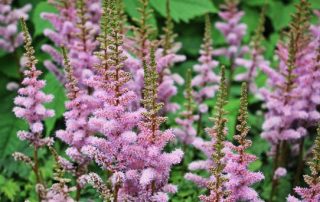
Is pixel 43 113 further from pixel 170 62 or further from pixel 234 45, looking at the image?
pixel 234 45

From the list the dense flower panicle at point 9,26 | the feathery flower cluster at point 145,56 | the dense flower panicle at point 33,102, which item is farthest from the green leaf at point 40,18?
the dense flower panicle at point 33,102

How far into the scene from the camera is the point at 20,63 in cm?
585

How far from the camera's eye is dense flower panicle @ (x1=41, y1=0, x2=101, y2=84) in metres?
4.54

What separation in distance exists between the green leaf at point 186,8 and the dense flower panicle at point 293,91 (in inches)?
63.4

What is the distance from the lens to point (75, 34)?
4492mm

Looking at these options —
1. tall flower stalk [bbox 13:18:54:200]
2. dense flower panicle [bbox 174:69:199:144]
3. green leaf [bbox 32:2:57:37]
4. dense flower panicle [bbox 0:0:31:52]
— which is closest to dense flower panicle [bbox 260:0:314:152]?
dense flower panicle [bbox 174:69:199:144]

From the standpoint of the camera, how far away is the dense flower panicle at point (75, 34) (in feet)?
14.9

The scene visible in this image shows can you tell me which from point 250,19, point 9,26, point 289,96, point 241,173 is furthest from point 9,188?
point 250,19

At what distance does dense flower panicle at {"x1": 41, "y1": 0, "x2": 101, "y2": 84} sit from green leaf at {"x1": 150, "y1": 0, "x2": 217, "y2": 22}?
1.15 meters

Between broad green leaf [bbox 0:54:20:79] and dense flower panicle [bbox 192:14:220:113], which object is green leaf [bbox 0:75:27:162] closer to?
broad green leaf [bbox 0:54:20:79]

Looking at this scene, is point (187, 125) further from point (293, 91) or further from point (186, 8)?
point (186, 8)

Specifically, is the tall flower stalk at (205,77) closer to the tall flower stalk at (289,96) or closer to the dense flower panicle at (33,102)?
the tall flower stalk at (289,96)

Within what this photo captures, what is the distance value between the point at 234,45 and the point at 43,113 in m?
2.80

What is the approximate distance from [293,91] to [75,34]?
1.86 meters
